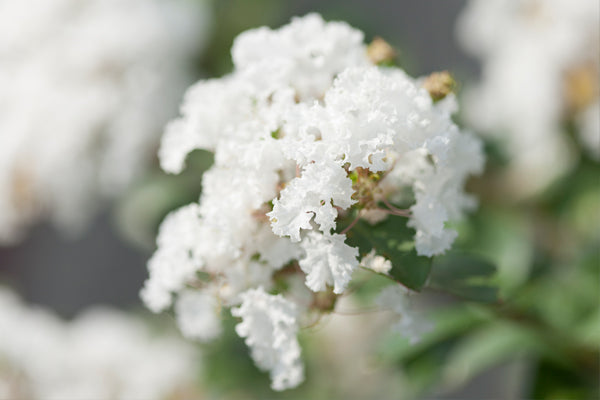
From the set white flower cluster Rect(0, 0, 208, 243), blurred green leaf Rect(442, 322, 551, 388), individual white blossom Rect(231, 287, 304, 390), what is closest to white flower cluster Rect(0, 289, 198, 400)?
white flower cluster Rect(0, 0, 208, 243)

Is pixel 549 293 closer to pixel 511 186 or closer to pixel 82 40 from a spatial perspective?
pixel 511 186

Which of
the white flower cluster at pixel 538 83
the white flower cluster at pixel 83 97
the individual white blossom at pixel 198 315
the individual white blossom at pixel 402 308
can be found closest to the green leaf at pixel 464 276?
the individual white blossom at pixel 402 308

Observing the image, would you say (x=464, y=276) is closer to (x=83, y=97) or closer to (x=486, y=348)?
(x=486, y=348)

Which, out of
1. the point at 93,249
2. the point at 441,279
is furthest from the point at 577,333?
the point at 93,249

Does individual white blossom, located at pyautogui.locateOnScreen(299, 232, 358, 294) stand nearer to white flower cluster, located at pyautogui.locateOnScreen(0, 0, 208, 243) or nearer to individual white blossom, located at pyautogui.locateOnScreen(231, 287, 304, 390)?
individual white blossom, located at pyautogui.locateOnScreen(231, 287, 304, 390)

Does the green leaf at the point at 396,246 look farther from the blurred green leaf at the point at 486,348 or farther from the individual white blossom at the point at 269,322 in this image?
the blurred green leaf at the point at 486,348
